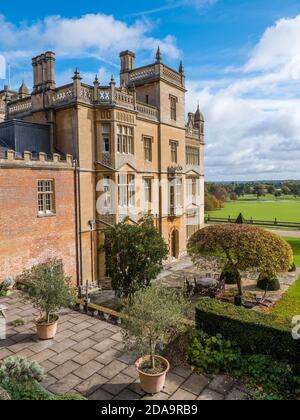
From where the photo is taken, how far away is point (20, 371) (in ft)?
28.6

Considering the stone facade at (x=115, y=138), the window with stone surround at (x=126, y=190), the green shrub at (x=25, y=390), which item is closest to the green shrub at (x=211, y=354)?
the green shrub at (x=25, y=390)

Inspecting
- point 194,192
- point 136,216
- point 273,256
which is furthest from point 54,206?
point 194,192

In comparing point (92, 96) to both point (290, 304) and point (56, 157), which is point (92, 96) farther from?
point (290, 304)

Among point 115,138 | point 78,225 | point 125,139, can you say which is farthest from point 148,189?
point 78,225

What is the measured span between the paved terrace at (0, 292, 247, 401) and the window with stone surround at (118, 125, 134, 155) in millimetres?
13835

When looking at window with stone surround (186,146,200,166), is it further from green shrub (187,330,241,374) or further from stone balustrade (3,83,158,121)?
green shrub (187,330,241,374)

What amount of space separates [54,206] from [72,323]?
9.10 meters

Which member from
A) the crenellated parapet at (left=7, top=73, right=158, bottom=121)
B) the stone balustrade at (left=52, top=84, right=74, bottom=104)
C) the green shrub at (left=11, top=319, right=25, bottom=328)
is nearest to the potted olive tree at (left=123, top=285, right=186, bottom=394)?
the green shrub at (left=11, top=319, right=25, bottom=328)

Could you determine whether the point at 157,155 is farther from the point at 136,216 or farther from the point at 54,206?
the point at 54,206

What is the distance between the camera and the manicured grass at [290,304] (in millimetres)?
18172

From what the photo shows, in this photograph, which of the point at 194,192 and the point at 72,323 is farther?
the point at 194,192

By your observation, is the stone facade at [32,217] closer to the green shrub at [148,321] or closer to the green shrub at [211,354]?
the green shrub at [148,321]

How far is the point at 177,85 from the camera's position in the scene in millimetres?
29469

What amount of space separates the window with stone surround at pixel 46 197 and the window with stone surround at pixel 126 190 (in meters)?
5.35
